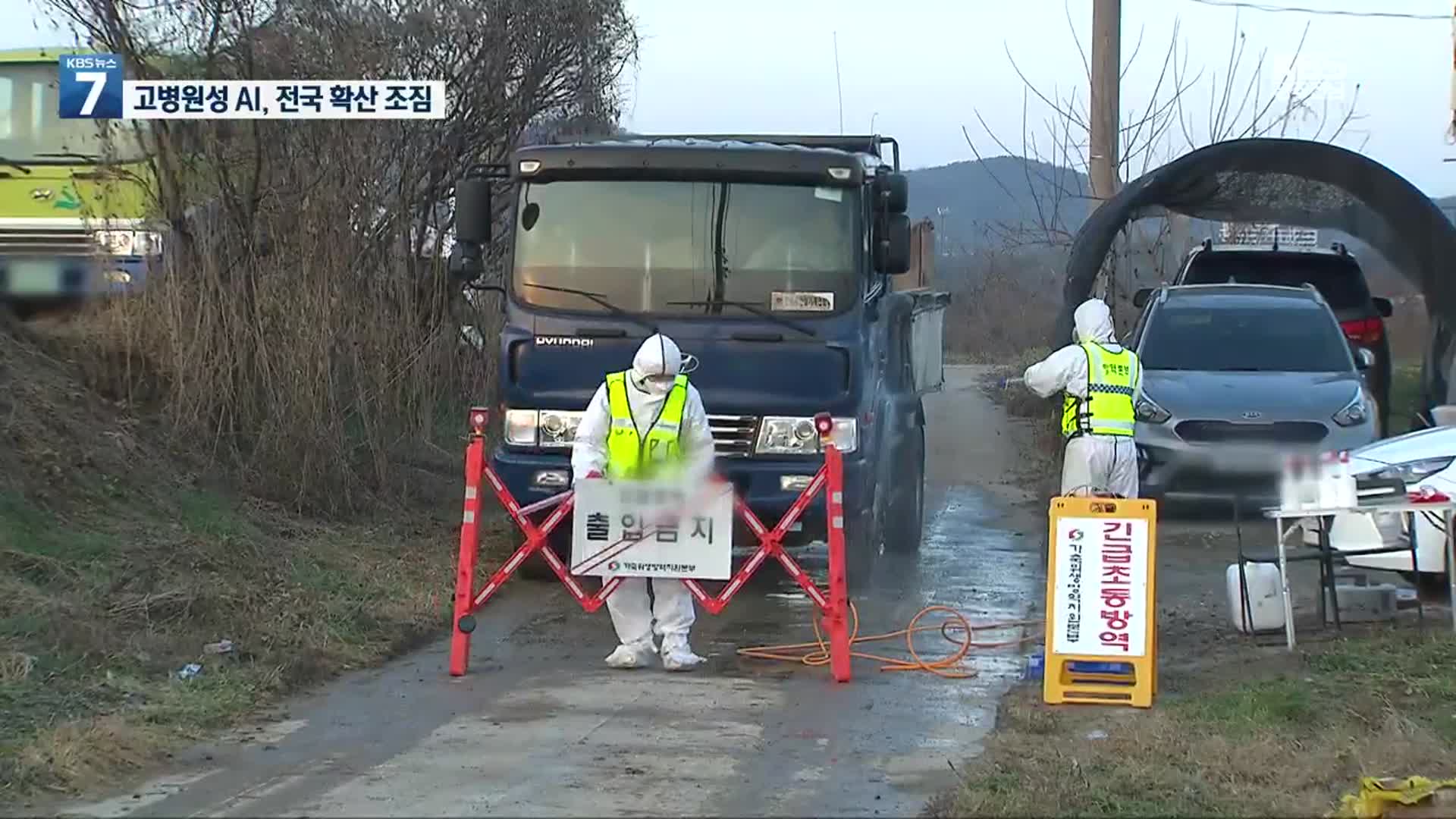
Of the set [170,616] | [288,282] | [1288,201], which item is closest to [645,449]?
[170,616]

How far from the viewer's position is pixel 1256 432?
13.6 m

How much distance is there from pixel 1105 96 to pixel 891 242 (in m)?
8.16

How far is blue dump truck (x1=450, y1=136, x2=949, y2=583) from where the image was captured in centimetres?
1073

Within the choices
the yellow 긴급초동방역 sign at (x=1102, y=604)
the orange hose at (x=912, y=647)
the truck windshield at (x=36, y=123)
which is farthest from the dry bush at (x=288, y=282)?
the yellow 긴급초동방역 sign at (x=1102, y=604)

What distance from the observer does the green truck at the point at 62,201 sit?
1334 centimetres

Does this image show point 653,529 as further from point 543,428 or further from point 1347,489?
point 1347,489

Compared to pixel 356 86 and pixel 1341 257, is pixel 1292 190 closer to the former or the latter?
pixel 1341 257

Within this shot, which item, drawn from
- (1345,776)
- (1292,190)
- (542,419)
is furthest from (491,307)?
(1345,776)

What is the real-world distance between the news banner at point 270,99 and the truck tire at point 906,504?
4.11 meters

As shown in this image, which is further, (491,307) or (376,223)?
(491,307)

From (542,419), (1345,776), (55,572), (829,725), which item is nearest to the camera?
(1345,776)

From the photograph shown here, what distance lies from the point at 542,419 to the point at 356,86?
3.06 metres

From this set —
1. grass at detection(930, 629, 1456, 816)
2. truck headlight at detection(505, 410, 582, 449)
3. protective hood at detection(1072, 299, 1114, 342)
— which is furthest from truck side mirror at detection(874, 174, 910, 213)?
grass at detection(930, 629, 1456, 816)

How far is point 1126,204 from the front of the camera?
53.8ft
